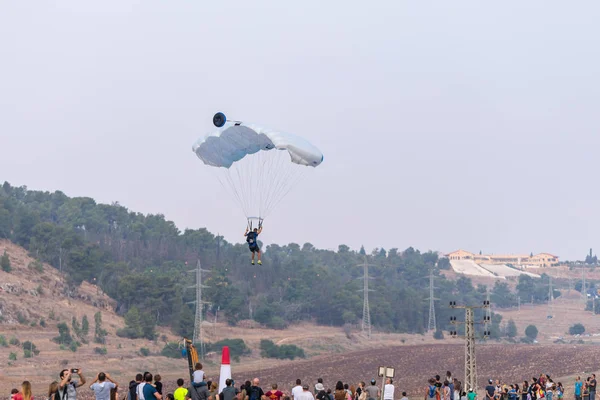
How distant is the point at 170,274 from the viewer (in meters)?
124

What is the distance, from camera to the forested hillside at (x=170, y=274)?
108 m

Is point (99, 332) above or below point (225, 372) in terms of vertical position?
below

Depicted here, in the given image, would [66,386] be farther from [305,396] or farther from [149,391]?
[305,396]

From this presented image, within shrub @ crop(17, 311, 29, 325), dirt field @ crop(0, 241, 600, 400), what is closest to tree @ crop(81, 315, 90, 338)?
dirt field @ crop(0, 241, 600, 400)

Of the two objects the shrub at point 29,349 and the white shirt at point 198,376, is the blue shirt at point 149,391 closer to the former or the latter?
the white shirt at point 198,376

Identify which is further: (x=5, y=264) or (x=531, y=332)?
(x=531, y=332)

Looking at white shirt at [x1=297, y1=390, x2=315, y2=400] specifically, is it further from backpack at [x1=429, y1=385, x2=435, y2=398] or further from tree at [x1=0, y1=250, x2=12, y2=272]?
tree at [x1=0, y1=250, x2=12, y2=272]

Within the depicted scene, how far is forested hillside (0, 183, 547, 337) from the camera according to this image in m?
108

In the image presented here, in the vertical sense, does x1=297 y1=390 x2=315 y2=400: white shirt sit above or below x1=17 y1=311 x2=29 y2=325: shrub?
below

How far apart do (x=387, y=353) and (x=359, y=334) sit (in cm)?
2477

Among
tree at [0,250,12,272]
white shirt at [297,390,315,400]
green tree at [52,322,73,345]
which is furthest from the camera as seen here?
tree at [0,250,12,272]

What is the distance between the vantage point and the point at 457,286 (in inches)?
7751

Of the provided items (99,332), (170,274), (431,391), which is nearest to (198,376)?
(431,391)

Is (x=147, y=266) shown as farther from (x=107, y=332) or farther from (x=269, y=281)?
(x=107, y=332)
